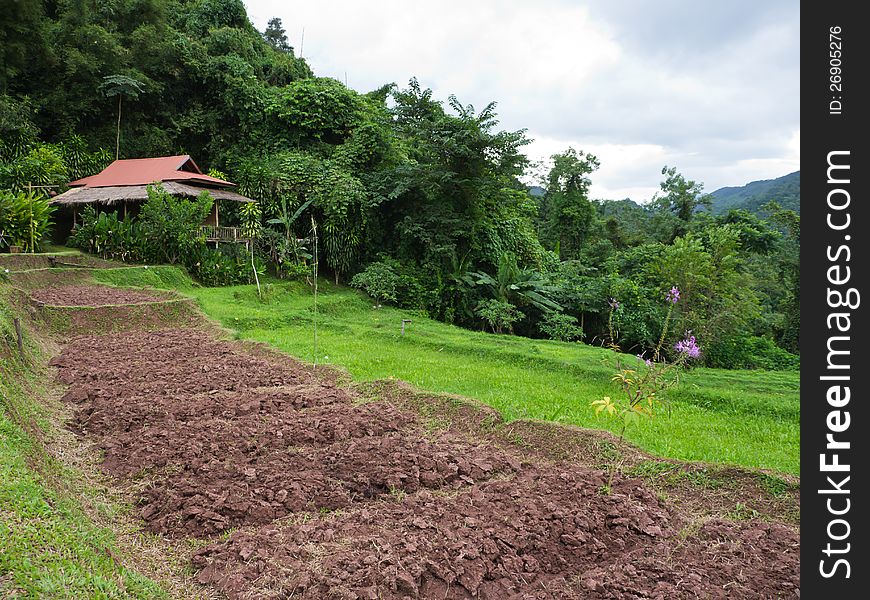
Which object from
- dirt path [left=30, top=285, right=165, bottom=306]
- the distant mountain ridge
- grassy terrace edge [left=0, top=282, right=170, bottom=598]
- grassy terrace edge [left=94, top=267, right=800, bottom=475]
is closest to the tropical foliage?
grassy terrace edge [left=94, top=267, right=800, bottom=475]

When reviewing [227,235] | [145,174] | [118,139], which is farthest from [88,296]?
[118,139]

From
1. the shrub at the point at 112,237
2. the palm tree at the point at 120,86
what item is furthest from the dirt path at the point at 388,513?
the palm tree at the point at 120,86

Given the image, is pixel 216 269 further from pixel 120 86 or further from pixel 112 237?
pixel 120 86

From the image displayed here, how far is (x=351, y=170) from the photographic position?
62.0 feet

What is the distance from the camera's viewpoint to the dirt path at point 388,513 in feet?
10.6

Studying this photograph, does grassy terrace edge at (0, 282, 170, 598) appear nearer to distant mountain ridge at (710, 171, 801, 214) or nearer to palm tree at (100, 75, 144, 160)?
palm tree at (100, 75, 144, 160)

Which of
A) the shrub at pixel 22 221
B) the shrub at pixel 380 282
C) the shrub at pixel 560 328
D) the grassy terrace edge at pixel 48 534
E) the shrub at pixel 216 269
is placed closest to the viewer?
the grassy terrace edge at pixel 48 534

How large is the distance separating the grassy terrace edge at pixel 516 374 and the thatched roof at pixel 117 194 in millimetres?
2996

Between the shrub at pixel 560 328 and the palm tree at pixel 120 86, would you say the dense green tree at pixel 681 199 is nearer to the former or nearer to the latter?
the shrub at pixel 560 328

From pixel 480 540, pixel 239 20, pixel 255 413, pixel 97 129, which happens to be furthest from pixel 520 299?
pixel 239 20

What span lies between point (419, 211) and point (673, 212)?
12.7 metres

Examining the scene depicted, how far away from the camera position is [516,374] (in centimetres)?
864

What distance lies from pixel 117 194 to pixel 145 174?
184 centimetres
